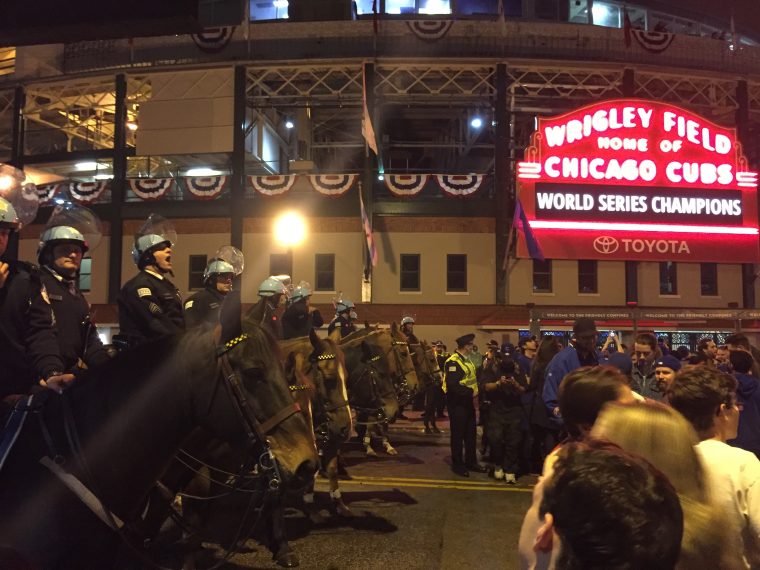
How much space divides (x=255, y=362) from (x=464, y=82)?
28.4 meters

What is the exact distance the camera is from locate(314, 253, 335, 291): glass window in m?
27.4

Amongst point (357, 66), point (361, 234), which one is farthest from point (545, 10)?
point (361, 234)

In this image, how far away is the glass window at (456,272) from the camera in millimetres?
27359

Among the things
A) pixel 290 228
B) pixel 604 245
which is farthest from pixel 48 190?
pixel 604 245

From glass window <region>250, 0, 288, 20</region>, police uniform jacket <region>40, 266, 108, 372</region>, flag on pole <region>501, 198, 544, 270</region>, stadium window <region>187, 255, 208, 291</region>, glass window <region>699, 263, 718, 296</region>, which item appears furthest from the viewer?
glass window <region>250, 0, 288, 20</region>

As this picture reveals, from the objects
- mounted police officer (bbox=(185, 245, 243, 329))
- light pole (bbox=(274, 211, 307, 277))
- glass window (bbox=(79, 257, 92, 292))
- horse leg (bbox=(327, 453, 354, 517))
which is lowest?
horse leg (bbox=(327, 453, 354, 517))

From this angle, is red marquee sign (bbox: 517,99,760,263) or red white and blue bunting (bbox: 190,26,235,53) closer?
red marquee sign (bbox: 517,99,760,263)

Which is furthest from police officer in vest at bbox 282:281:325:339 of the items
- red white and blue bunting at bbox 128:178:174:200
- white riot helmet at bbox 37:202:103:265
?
red white and blue bunting at bbox 128:178:174:200

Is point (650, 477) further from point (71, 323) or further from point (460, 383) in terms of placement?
point (460, 383)

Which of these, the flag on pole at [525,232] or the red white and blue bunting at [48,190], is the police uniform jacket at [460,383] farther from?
the red white and blue bunting at [48,190]

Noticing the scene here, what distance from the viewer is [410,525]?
740 centimetres

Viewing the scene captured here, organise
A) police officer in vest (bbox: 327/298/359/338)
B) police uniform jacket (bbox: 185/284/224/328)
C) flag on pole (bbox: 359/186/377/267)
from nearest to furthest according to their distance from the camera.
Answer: police uniform jacket (bbox: 185/284/224/328)
police officer in vest (bbox: 327/298/359/338)
flag on pole (bbox: 359/186/377/267)

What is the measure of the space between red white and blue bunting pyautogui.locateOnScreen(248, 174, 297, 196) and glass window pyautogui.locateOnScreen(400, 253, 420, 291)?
6229 mm

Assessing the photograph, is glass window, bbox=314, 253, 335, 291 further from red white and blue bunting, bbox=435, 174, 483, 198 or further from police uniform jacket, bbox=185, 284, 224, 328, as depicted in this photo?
police uniform jacket, bbox=185, 284, 224, 328
